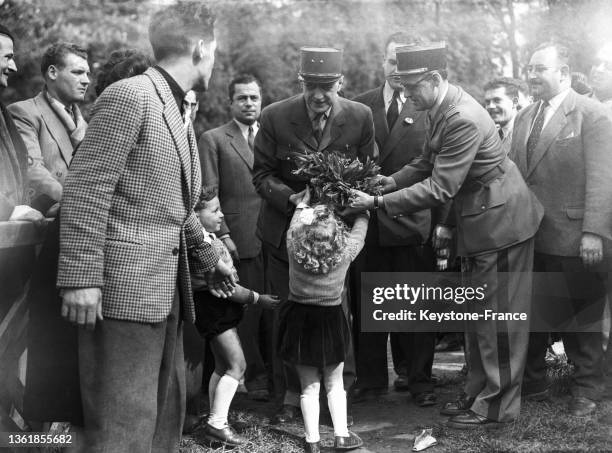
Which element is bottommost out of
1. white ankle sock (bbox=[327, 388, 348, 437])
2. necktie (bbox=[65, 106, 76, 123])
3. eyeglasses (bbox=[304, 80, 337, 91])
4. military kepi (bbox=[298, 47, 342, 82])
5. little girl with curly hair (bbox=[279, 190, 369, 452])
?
white ankle sock (bbox=[327, 388, 348, 437])

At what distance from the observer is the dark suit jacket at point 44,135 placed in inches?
188

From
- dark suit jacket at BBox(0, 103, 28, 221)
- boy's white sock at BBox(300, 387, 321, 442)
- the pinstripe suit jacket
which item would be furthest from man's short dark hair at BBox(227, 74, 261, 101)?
the pinstripe suit jacket

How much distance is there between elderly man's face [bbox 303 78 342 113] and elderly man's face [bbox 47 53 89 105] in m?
1.45

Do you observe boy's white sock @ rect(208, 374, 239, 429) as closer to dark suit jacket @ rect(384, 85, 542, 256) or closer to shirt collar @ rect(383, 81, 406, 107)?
dark suit jacket @ rect(384, 85, 542, 256)

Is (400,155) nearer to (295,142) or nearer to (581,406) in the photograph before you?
(295,142)

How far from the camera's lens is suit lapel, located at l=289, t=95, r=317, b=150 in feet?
16.3

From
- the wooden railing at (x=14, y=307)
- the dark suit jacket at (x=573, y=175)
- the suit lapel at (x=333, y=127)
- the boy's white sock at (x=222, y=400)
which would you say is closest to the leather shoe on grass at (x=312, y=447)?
the boy's white sock at (x=222, y=400)

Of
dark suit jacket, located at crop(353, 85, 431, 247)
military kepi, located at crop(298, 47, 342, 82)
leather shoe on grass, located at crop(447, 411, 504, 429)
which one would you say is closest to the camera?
leather shoe on grass, located at crop(447, 411, 504, 429)

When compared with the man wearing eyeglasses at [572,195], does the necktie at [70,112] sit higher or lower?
higher

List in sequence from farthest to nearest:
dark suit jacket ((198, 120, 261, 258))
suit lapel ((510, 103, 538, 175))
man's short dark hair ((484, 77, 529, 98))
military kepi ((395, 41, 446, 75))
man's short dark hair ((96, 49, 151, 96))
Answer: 1. man's short dark hair ((484, 77, 529, 98))
2. dark suit jacket ((198, 120, 261, 258))
3. suit lapel ((510, 103, 538, 175))
4. military kepi ((395, 41, 446, 75))
5. man's short dark hair ((96, 49, 151, 96))

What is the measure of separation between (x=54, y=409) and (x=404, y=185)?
260 cm

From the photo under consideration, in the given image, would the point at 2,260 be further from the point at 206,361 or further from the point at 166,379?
the point at 206,361

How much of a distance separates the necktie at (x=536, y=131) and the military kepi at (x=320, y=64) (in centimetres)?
126

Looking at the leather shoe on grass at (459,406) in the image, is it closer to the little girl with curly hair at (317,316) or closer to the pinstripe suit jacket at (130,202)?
the little girl with curly hair at (317,316)
